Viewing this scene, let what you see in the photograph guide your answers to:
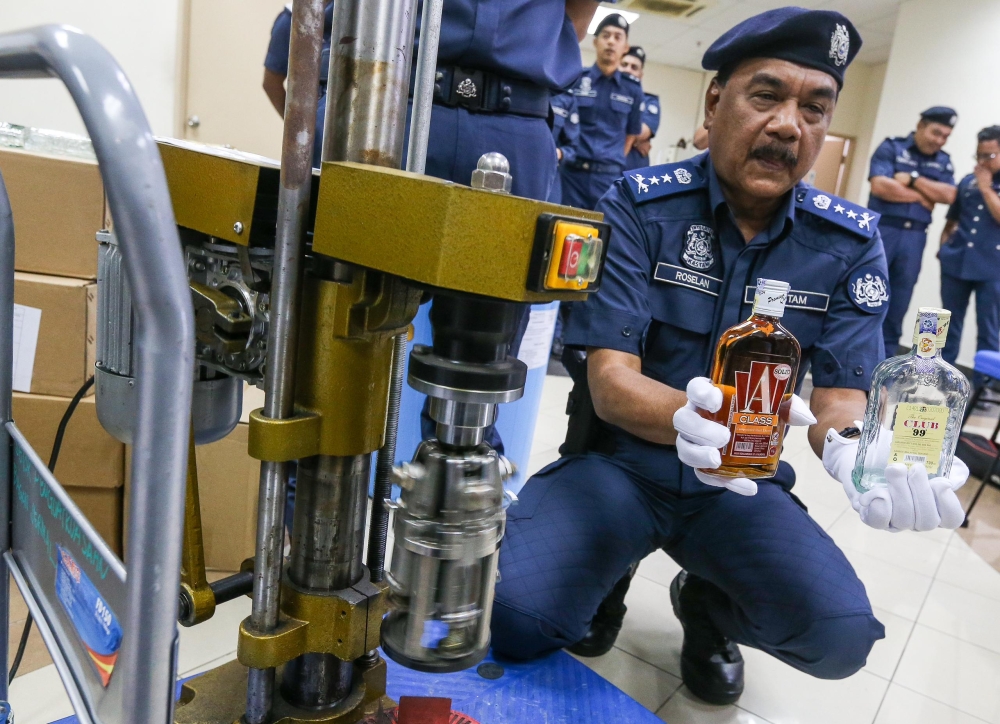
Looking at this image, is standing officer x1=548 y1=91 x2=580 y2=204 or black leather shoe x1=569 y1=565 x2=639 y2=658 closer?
black leather shoe x1=569 y1=565 x2=639 y2=658

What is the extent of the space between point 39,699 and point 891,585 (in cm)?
182

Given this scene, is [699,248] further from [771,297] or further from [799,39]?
[771,297]

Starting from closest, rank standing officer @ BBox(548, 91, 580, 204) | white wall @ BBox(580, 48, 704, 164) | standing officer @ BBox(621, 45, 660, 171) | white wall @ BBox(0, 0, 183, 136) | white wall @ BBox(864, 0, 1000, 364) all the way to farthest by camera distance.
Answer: white wall @ BBox(0, 0, 183, 136) → standing officer @ BBox(548, 91, 580, 204) → standing officer @ BBox(621, 45, 660, 171) → white wall @ BBox(864, 0, 1000, 364) → white wall @ BBox(580, 48, 704, 164)

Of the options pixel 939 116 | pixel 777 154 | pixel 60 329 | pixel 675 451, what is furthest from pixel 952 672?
pixel 939 116

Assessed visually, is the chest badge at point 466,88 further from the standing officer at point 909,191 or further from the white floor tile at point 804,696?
the standing officer at point 909,191

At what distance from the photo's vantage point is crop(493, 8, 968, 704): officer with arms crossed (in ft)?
3.54

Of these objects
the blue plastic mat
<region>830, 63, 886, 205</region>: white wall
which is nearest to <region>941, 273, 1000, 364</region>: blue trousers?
the blue plastic mat

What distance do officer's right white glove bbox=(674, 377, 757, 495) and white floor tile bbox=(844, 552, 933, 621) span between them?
43.6 inches

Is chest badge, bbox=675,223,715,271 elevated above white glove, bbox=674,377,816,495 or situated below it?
above

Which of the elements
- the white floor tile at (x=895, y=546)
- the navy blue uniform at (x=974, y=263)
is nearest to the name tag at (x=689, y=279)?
the white floor tile at (x=895, y=546)

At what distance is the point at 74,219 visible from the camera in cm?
126

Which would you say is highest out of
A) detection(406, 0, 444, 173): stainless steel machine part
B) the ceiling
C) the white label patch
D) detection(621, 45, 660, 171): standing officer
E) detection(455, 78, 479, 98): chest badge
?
the ceiling

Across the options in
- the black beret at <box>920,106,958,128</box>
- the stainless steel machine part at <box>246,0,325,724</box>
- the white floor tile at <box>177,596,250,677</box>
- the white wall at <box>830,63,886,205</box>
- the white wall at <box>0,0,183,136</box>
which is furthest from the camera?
the white wall at <box>830,63,886,205</box>

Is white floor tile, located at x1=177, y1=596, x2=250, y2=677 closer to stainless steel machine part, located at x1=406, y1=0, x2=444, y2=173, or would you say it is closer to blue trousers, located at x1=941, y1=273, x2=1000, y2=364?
stainless steel machine part, located at x1=406, y1=0, x2=444, y2=173
